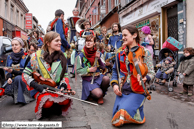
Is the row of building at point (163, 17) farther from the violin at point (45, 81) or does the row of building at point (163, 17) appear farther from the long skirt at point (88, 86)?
the violin at point (45, 81)

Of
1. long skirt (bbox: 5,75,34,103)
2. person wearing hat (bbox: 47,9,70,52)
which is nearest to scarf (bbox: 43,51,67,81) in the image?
long skirt (bbox: 5,75,34,103)

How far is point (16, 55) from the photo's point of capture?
416cm

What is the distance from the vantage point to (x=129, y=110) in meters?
2.66

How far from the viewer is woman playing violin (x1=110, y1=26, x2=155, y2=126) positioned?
269cm

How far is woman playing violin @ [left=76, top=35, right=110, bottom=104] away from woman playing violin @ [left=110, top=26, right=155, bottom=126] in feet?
3.36

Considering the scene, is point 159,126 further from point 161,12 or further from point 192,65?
point 161,12

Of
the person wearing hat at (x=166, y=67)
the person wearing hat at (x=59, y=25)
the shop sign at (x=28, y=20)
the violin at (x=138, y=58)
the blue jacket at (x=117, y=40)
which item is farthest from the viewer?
the shop sign at (x=28, y=20)

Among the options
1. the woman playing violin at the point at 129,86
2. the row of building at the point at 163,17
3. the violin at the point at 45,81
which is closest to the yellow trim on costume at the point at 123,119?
the woman playing violin at the point at 129,86

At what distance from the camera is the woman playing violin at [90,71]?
409 centimetres

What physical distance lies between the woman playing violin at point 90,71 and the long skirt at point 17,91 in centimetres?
125

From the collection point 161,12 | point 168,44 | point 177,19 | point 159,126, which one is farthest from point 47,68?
point 161,12

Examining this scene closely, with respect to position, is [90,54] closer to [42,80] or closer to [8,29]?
[42,80]

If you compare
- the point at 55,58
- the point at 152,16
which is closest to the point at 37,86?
the point at 55,58

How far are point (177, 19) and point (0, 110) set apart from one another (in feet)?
27.6
